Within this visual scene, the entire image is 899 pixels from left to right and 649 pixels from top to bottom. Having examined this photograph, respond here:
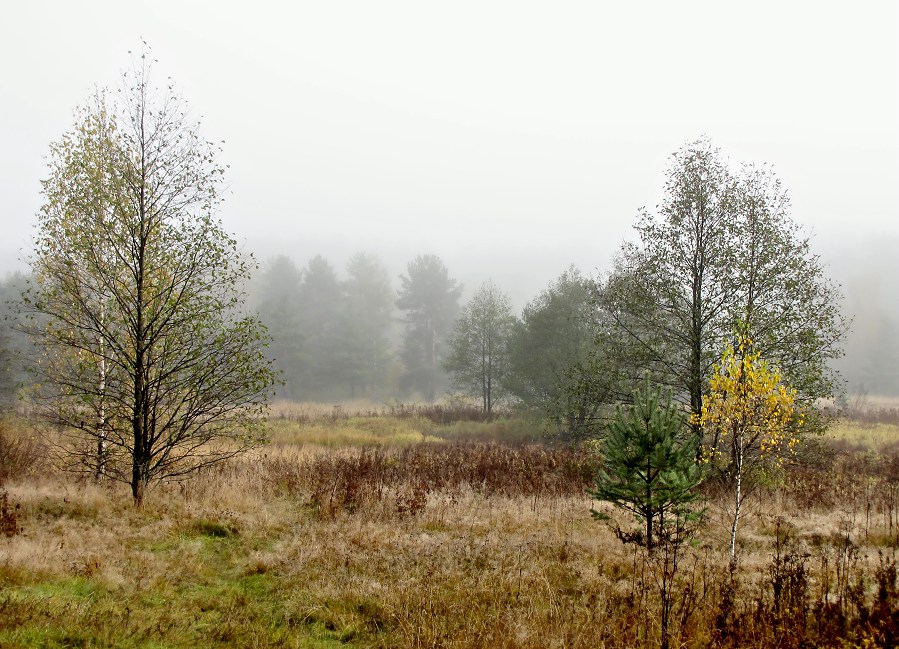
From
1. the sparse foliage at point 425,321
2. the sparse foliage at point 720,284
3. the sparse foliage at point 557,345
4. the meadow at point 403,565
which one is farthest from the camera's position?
the sparse foliage at point 425,321

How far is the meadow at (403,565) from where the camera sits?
4.87m

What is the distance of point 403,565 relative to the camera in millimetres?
6969

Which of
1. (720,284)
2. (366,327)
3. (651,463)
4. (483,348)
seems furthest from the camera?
(366,327)

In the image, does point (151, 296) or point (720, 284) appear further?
point (720, 284)

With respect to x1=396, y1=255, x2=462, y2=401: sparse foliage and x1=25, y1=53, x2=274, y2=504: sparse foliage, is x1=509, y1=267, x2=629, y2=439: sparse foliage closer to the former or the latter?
x1=25, y1=53, x2=274, y2=504: sparse foliage

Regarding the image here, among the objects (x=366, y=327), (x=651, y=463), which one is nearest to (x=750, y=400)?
(x=651, y=463)

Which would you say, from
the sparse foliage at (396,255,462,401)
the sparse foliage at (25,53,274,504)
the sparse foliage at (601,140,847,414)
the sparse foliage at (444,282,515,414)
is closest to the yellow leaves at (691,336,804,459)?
the sparse foliage at (601,140,847,414)

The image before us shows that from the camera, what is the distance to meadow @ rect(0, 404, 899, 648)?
487 centimetres

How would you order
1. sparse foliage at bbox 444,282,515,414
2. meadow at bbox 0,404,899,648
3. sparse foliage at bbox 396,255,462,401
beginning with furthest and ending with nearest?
1. sparse foliage at bbox 396,255,462,401
2. sparse foliage at bbox 444,282,515,414
3. meadow at bbox 0,404,899,648

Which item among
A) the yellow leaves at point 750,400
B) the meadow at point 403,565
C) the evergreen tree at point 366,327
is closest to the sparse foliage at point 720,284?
the meadow at point 403,565

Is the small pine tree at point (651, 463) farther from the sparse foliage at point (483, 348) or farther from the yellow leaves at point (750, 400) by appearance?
the sparse foliage at point (483, 348)

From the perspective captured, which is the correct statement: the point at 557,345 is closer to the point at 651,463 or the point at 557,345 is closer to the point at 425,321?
the point at 651,463

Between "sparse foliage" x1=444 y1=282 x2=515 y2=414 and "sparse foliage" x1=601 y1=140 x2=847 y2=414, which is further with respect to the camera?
"sparse foliage" x1=444 y1=282 x2=515 y2=414

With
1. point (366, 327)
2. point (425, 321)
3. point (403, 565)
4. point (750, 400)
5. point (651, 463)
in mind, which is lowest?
point (403, 565)
